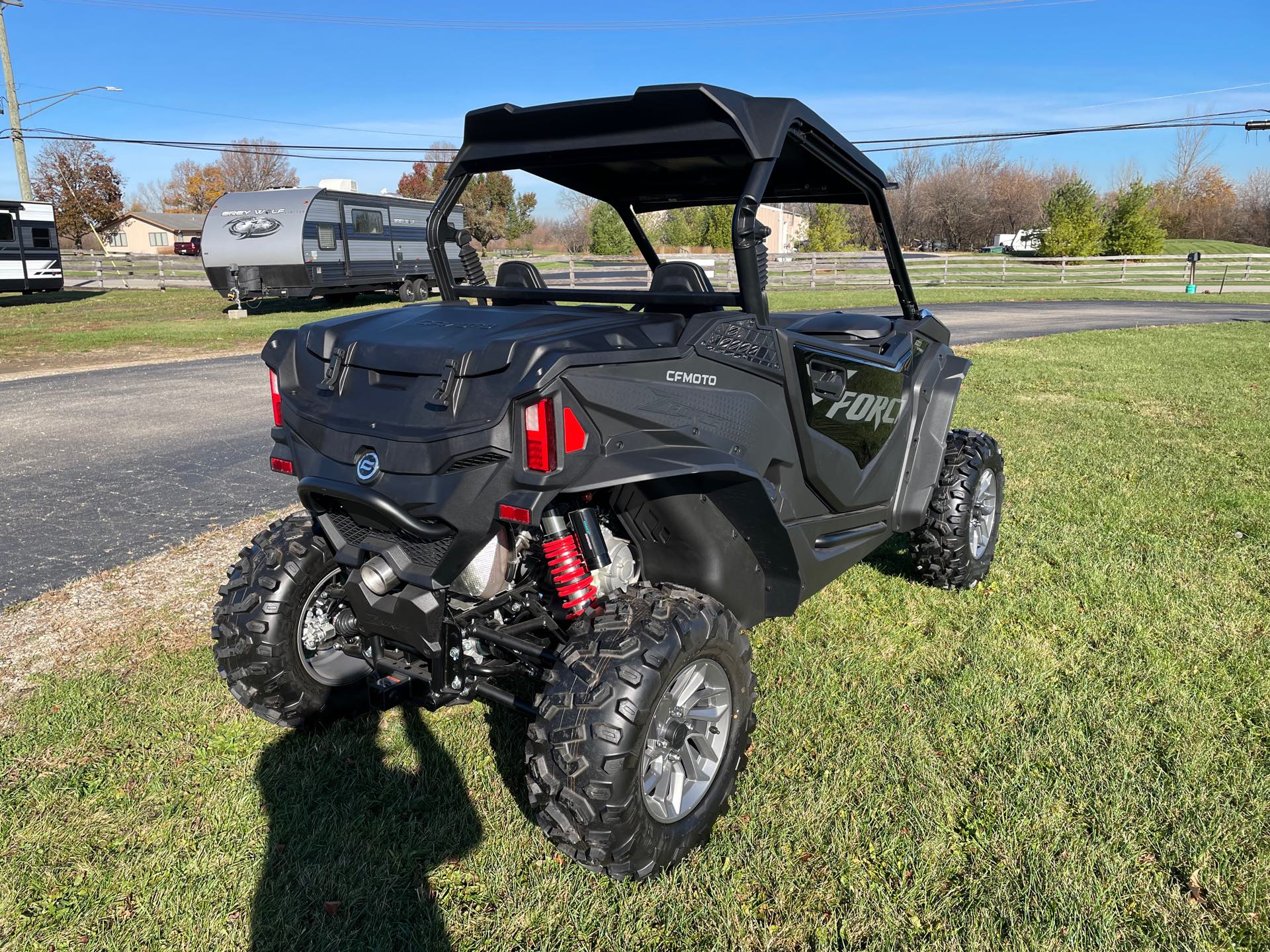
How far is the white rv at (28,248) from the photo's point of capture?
24.3 m

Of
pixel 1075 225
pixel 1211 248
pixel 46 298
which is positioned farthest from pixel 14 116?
pixel 1211 248

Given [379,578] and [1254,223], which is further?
[1254,223]

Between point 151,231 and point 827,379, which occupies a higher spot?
point 151,231

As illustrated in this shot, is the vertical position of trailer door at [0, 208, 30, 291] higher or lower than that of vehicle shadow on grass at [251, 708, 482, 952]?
higher

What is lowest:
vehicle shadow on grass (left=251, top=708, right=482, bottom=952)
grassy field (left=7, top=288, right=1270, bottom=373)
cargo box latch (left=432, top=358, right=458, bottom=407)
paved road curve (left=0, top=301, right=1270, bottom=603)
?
vehicle shadow on grass (left=251, top=708, right=482, bottom=952)

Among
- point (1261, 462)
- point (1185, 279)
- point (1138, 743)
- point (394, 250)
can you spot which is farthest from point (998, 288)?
point (1138, 743)

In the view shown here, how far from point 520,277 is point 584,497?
139 cm

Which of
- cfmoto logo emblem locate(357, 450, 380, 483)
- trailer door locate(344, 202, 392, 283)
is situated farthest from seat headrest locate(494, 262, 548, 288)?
trailer door locate(344, 202, 392, 283)

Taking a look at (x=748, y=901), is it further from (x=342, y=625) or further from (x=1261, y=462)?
(x=1261, y=462)

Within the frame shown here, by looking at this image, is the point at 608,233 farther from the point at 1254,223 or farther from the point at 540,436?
the point at 1254,223

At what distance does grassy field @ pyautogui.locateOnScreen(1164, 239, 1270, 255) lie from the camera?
53.7 metres

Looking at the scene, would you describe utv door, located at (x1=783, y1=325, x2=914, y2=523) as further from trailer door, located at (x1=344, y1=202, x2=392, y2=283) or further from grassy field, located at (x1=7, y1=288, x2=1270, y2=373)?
trailer door, located at (x1=344, y1=202, x2=392, y2=283)

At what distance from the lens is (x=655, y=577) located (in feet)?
10.1

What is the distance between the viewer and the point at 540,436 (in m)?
2.42
